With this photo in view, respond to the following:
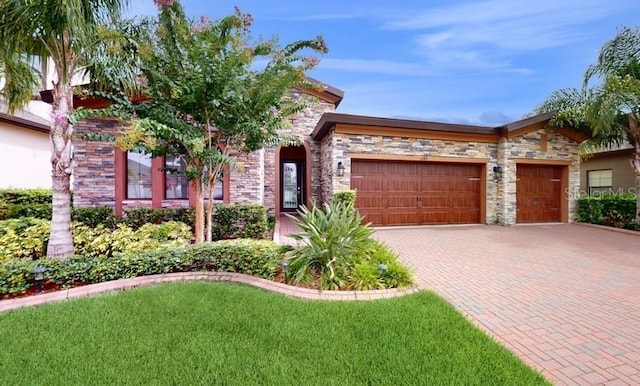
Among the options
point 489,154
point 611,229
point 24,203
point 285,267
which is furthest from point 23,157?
point 611,229

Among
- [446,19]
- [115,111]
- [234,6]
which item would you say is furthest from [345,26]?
[115,111]

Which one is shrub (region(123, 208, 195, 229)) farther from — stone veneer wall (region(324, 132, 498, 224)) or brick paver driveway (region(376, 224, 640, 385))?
brick paver driveway (region(376, 224, 640, 385))

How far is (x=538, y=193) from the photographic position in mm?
12195

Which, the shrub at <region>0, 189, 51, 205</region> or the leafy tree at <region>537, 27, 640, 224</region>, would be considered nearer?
the leafy tree at <region>537, 27, 640, 224</region>

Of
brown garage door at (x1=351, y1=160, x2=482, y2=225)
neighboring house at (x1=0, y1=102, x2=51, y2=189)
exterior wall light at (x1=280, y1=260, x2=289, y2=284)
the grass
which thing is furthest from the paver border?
neighboring house at (x1=0, y1=102, x2=51, y2=189)

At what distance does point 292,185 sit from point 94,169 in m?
8.05

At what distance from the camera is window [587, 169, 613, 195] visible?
1478 centimetres

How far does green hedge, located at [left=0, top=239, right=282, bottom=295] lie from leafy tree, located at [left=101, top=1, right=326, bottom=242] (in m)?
1.46

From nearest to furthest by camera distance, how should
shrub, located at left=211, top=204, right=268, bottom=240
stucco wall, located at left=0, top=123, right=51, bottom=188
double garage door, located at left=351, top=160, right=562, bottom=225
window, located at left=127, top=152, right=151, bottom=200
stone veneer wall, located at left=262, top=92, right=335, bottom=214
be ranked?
shrub, located at left=211, top=204, right=268, bottom=240
window, located at left=127, top=152, right=151, bottom=200
double garage door, located at left=351, top=160, right=562, bottom=225
stucco wall, located at left=0, top=123, right=51, bottom=188
stone veneer wall, located at left=262, top=92, right=335, bottom=214

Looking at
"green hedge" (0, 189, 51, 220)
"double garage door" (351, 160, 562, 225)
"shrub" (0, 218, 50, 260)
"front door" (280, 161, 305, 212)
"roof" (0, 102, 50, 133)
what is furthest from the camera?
"front door" (280, 161, 305, 212)

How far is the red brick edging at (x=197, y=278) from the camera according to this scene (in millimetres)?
3916

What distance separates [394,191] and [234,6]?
24.8 ft

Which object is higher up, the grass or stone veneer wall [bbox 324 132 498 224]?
stone veneer wall [bbox 324 132 498 224]

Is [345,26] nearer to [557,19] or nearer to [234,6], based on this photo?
[234,6]
